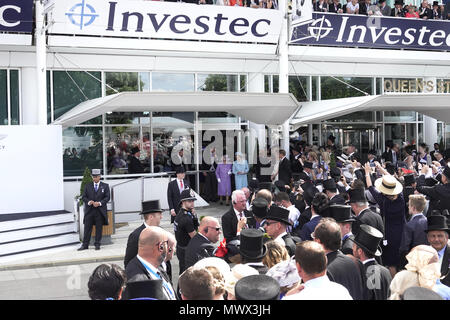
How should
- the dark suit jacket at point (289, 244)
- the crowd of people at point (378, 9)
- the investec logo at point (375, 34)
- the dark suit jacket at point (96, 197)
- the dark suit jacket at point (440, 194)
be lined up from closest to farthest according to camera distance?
the dark suit jacket at point (289, 244) < the dark suit jacket at point (440, 194) < the dark suit jacket at point (96, 197) < the investec logo at point (375, 34) < the crowd of people at point (378, 9)

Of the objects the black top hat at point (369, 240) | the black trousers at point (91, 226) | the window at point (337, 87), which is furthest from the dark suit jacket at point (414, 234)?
the window at point (337, 87)

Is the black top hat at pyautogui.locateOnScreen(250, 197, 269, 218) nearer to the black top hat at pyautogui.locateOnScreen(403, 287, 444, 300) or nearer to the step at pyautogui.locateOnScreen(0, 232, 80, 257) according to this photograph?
the black top hat at pyautogui.locateOnScreen(403, 287, 444, 300)

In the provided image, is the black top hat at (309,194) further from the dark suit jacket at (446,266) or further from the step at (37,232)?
the step at (37,232)

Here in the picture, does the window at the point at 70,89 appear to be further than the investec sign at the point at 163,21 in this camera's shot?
Yes

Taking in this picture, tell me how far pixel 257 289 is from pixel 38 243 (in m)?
9.96

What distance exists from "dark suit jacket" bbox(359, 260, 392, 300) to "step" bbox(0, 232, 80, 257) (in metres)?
8.99

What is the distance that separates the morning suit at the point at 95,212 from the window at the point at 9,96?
5.42 meters

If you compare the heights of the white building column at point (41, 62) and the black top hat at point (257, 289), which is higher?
the white building column at point (41, 62)

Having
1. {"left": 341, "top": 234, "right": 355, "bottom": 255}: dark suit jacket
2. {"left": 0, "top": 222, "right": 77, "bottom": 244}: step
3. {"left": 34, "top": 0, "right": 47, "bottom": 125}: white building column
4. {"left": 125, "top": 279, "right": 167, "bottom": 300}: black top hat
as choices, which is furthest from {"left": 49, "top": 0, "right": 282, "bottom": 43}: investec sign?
{"left": 125, "top": 279, "right": 167, "bottom": 300}: black top hat

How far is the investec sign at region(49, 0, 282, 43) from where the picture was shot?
15219 millimetres

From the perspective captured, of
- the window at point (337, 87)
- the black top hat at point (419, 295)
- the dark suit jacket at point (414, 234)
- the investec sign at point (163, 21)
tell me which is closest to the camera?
the black top hat at point (419, 295)

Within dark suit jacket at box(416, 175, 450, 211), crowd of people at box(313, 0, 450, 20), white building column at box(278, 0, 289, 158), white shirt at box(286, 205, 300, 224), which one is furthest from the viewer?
crowd of people at box(313, 0, 450, 20)

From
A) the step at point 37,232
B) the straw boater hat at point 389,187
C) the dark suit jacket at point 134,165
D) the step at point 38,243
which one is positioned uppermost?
the dark suit jacket at point 134,165

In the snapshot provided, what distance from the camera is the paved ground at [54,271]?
9234 millimetres
